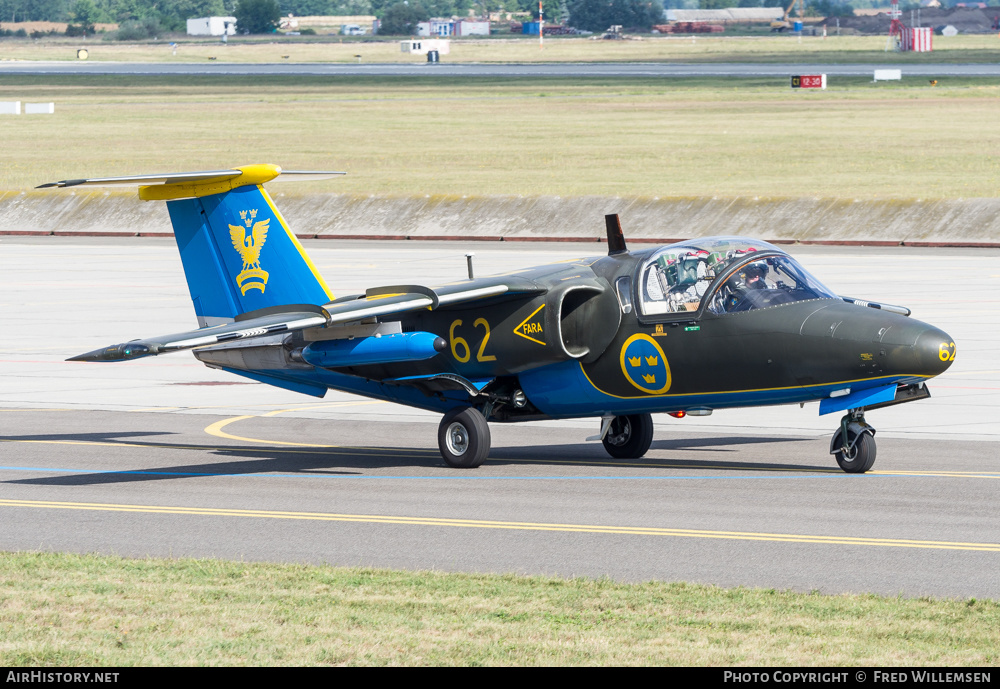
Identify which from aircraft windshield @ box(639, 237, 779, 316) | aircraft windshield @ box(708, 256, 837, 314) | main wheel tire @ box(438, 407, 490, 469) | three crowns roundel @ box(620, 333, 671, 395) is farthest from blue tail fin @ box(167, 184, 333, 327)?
aircraft windshield @ box(708, 256, 837, 314)

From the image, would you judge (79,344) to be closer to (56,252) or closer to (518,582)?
(518,582)

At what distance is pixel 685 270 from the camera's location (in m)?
18.6

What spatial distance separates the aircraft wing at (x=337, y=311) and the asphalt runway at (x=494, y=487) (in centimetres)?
183

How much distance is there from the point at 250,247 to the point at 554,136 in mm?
69248

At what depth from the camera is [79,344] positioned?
107 feet

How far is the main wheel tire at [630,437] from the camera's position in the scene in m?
20.4

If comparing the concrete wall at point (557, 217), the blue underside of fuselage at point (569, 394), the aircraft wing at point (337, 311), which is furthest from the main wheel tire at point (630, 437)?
the concrete wall at point (557, 217)

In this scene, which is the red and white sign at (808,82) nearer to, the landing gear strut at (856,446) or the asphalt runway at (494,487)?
the asphalt runway at (494,487)

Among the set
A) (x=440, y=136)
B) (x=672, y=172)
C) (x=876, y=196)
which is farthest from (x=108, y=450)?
(x=440, y=136)

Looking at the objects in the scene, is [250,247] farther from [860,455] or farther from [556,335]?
[860,455]

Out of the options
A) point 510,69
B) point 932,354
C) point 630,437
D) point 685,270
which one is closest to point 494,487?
point 630,437

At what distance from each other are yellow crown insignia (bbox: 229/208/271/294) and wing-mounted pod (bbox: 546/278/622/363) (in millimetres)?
4475

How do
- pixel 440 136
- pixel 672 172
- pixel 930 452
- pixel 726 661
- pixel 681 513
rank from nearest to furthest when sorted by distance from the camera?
1. pixel 726 661
2. pixel 681 513
3. pixel 930 452
4. pixel 672 172
5. pixel 440 136
